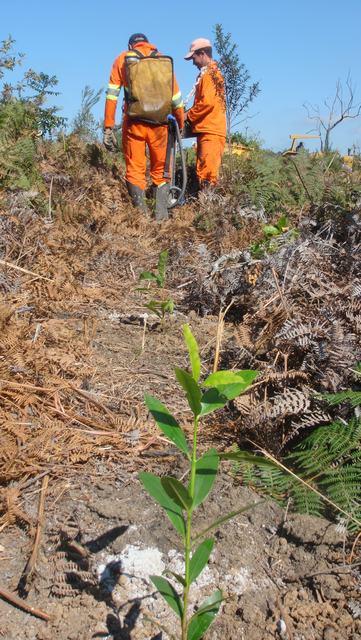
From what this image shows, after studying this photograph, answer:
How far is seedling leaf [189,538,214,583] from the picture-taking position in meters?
1.48

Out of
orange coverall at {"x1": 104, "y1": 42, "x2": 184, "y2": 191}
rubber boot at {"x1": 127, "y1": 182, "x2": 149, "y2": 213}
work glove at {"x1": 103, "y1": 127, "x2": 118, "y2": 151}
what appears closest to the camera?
rubber boot at {"x1": 127, "y1": 182, "x2": 149, "y2": 213}

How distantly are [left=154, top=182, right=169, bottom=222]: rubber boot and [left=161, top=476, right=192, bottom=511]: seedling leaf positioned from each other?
20.1ft

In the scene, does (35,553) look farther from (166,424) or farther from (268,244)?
(268,244)

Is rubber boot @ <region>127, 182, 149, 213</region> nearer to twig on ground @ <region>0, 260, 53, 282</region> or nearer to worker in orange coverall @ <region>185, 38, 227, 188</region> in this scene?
worker in orange coverall @ <region>185, 38, 227, 188</region>

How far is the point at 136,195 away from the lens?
7430 millimetres

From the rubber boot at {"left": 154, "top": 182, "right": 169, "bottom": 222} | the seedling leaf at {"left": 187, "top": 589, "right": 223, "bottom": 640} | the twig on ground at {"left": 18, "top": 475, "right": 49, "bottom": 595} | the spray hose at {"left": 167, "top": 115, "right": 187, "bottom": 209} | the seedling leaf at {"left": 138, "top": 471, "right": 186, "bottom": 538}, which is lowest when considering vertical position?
the twig on ground at {"left": 18, "top": 475, "right": 49, "bottom": 595}

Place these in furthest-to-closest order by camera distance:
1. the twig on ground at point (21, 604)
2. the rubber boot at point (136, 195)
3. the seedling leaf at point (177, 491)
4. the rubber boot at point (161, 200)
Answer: the rubber boot at point (161, 200) < the rubber boot at point (136, 195) < the twig on ground at point (21, 604) < the seedling leaf at point (177, 491)

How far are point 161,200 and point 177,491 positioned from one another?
265 inches

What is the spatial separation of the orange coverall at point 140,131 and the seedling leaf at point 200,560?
6793 mm

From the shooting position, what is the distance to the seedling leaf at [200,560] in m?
1.48

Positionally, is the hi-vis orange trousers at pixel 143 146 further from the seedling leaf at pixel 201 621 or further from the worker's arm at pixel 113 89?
the seedling leaf at pixel 201 621

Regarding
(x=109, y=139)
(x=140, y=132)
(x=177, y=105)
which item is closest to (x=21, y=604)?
(x=140, y=132)

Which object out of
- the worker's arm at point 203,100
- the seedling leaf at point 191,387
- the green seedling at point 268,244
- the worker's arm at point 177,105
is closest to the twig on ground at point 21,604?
the seedling leaf at point 191,387

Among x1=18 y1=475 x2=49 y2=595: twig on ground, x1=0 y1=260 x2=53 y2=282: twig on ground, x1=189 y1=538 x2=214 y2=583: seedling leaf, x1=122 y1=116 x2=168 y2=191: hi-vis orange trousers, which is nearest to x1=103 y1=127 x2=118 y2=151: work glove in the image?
x1=122 y1=116 x2=168 y2=191: hi-vis orange trousers
